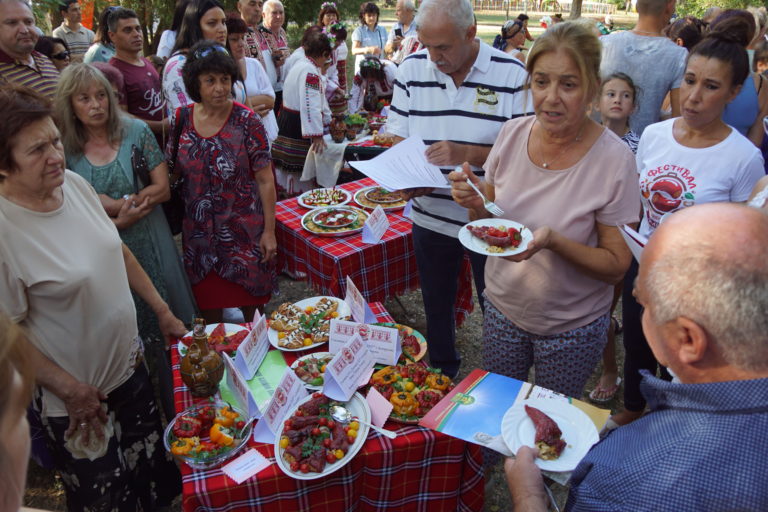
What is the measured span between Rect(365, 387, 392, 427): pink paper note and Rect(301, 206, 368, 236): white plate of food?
154 centimetres

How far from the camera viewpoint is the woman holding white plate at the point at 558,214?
177cm

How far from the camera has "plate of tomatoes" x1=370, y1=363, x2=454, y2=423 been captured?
5.89ft

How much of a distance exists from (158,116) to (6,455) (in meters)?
3.79

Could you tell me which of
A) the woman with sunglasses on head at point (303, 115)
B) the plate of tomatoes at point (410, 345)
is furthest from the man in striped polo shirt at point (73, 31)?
the plate of tomatoes at point (410, 345)

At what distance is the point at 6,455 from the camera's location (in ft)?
2.45

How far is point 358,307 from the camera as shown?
2285 mm

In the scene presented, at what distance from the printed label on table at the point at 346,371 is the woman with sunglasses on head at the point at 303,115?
3557mm

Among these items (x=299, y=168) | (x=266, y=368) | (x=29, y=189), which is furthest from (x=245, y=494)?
(x=299, y=168)

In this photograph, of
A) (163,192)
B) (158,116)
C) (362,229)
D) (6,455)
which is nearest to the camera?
(6,455)

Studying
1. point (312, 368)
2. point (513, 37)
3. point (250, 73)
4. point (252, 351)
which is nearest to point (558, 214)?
point (312, 368)

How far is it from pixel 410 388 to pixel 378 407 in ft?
0.51

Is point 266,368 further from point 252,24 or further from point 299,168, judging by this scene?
point 252,24

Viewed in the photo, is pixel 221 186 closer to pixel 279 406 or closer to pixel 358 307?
pixel 358 307

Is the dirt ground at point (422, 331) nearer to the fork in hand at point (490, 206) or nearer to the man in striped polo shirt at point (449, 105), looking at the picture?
the man in striped polo shirt at point (449, 105)
